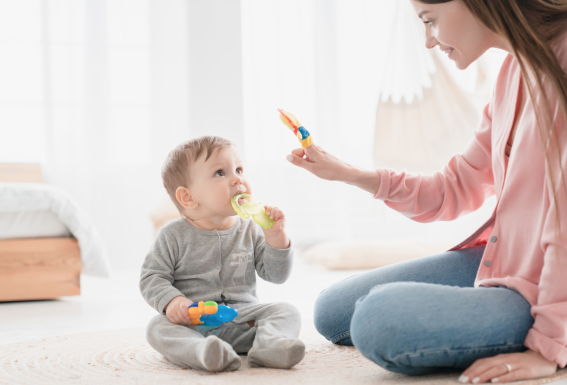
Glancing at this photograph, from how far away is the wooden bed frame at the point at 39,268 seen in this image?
1.84 metres

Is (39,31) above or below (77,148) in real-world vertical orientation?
above

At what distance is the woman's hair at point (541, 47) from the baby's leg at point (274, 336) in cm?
43

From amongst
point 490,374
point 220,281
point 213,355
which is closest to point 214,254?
point 220,281

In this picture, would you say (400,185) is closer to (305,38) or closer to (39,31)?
(305,38)

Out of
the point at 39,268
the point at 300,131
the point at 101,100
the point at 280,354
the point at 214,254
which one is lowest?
the point at 39,268

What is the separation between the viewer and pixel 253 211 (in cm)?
103

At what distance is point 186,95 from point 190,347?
239 cm

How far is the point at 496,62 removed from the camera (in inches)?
124

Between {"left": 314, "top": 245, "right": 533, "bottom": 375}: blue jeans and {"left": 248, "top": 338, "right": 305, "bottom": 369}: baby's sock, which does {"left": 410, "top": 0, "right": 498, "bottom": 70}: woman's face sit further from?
{"left": 248, "top": 338, "right": 305, "bottom": 369}: baby's sock

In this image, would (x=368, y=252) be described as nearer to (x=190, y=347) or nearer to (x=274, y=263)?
(x=274, y=263)

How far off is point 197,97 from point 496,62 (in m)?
1.67

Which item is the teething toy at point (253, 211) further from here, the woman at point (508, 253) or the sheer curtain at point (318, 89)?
the sheer curtain at point (318, 89)

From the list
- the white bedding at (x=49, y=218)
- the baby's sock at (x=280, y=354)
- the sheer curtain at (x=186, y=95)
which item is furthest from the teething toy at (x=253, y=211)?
the sheer curtain at (x=186, y=95)

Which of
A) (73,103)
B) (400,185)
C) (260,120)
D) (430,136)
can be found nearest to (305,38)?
(260,120)
